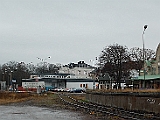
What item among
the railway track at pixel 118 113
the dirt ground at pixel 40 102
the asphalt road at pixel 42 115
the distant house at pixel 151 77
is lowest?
the dirt ground at pixel 40 102

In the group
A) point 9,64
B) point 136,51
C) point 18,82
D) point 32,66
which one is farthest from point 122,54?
point 32,66

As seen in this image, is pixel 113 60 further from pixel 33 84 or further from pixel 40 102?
pixel 33 84

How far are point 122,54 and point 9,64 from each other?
9206cm

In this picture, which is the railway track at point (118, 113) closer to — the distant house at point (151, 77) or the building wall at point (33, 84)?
the distant house at point (151, 77)

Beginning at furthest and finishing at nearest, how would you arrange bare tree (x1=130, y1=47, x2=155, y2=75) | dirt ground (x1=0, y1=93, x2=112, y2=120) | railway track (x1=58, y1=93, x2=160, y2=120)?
bare tree (x1=130, y1=47, x2=155, y2=75) < dirt ground (x1=0, y1=93, x2=112, y2=120) < railway track (x1=58, y1=93, x2=160, y2=120)

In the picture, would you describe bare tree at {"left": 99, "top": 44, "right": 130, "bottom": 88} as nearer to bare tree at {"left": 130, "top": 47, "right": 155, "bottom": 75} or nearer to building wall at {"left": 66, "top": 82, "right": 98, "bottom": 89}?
bare tree at {"left": 130, "top": 47, "right": 155, "bottom": 75}

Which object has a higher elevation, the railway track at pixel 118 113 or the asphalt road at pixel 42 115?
the railway track at pixel 118 113

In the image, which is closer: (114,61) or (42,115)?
(42,115)

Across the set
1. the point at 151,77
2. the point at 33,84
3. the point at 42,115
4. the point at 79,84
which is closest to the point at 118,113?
the point at 42,115

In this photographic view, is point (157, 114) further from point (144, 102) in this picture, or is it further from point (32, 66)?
point (32, 66)

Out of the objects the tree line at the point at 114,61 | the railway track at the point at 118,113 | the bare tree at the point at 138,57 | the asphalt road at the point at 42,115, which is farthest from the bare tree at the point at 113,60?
the asphalt road at the point at 42,115

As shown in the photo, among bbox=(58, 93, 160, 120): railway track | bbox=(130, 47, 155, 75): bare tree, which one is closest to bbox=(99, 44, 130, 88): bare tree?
bbox=(130, 47, 155, 75): bare tree

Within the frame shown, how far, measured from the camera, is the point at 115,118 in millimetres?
22719

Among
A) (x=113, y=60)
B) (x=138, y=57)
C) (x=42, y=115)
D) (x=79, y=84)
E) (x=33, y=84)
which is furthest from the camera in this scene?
(x=79, y=84)
